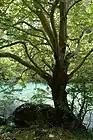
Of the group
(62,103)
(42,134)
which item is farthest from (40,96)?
(42,134)

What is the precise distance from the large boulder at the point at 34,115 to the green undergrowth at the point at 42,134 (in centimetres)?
53

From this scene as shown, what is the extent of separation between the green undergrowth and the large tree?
22.4 inches

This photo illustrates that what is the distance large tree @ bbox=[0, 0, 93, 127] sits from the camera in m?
7.15

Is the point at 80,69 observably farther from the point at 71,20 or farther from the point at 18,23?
the point at 18,23

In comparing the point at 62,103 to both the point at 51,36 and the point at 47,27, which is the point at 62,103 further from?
the point at 47,27

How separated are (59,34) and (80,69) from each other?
1349 millimetres

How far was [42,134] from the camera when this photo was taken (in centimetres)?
692

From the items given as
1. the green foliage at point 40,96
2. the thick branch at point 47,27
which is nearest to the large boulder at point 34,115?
the green foliage at point 40,96

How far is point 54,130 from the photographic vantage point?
7195mm

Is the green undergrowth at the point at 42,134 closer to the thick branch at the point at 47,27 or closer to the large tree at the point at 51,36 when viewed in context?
the large tree at the point at 51,36

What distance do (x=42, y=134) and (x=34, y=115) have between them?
1620 mm

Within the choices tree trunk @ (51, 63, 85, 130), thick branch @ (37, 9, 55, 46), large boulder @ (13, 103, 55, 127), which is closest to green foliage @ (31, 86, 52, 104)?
large boulder @ (13, 103, 55, 127)

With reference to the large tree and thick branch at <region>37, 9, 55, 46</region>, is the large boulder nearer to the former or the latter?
the large tree

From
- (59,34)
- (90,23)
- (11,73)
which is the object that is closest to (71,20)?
(59,34)
